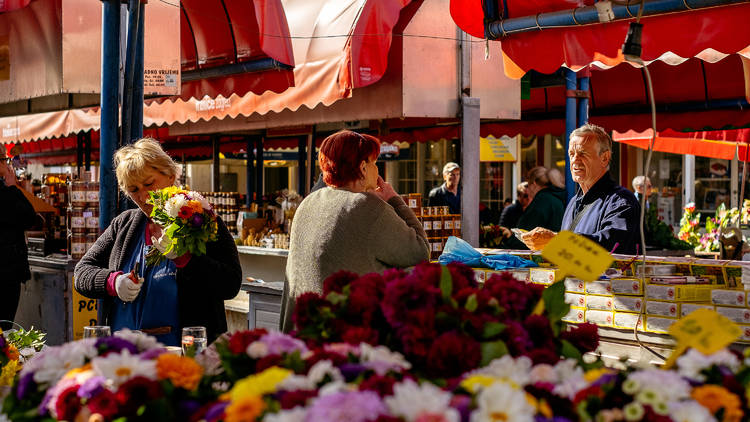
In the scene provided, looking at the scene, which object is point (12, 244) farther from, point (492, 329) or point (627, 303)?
point (492, 329)

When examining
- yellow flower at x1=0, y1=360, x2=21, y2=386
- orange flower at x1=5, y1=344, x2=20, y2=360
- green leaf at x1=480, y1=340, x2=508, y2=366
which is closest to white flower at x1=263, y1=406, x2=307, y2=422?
green leaf at x1=480, y1=340, x2=508, y2=366

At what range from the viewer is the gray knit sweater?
316 centimetres

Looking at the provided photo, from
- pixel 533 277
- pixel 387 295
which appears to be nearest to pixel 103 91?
pixel 533 277

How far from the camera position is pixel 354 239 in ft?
10.4

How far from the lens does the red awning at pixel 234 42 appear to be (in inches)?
249

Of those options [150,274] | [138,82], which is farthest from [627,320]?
[138,82]

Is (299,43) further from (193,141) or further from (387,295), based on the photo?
(193,141)

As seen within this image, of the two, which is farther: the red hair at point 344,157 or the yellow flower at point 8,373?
the red hair at point 344,157

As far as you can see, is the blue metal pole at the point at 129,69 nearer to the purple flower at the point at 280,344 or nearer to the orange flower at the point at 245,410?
the purple flower at the point at 280,344

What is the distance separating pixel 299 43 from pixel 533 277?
3.98 meters

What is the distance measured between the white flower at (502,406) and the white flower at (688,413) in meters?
0.26

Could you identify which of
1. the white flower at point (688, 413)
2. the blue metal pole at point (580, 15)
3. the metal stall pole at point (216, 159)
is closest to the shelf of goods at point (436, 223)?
the blue metal pole at point (580, 15)

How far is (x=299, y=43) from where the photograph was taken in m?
7.16

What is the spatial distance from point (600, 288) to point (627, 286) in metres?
0.11
